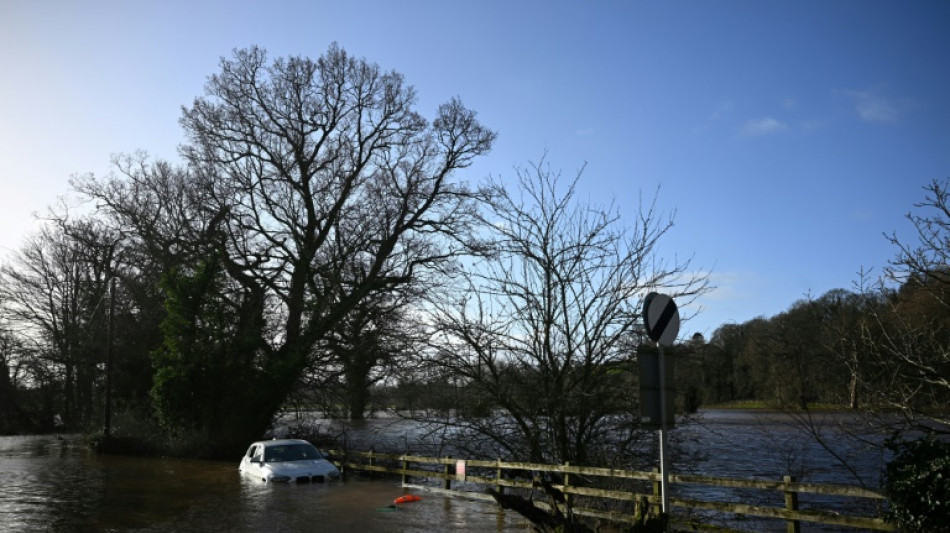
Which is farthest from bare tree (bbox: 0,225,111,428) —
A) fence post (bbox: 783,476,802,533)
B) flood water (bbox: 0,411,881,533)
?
fence post (bbox: 783,476,802,533)

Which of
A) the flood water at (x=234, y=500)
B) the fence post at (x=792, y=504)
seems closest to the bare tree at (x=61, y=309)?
the flood water at (x=234, y=500)

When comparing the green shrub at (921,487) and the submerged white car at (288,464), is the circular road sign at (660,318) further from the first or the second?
the submerged white car at (288,464)

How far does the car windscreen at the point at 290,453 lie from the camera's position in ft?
72.2

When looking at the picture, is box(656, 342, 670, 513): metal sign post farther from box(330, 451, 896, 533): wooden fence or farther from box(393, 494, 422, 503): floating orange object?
box(393, 494, 422, 503): floating orange object

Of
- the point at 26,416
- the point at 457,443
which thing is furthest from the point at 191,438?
the point at 26,416

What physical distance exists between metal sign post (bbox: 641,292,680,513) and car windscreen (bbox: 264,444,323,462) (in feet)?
50.4

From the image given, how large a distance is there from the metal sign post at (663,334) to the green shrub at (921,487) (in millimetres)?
2986

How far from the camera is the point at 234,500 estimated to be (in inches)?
728

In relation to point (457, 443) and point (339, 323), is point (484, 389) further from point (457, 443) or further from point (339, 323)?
point (339, 323)

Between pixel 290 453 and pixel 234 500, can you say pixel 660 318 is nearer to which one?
pixel 234 500

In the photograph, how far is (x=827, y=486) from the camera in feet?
33.7

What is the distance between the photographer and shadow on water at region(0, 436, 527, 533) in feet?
47.5

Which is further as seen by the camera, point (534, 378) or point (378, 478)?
point (378, 478)

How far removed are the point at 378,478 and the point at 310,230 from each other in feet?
52.9
